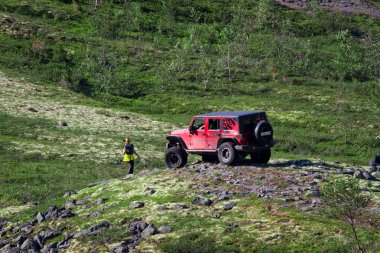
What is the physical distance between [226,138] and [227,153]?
2.66 feet

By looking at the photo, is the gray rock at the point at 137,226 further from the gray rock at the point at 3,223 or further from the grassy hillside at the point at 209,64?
the grassy hillside at the point at 209,64

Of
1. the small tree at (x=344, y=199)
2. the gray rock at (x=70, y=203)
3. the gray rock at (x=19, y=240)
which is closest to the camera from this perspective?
the small tree at (x=344, y=199)

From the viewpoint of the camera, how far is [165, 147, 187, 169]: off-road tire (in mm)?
33156

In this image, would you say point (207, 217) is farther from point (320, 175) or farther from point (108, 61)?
point (108, 61)

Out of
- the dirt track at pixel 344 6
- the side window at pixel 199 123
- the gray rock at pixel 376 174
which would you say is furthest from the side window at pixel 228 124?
the dirt track at pixel 344 6

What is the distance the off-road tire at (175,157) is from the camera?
109 ft

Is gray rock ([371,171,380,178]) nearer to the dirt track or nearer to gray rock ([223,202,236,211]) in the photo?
gray rock ([223,202,236,211])

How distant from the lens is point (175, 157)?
1329 inches

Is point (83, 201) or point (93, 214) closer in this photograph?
point (93, 214)

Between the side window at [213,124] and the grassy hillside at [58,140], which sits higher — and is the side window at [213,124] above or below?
above

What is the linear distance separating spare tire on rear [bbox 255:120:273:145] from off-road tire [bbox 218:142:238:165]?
1439 mm

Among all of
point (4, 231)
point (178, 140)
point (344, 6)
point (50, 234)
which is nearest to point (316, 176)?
point (178, 140)

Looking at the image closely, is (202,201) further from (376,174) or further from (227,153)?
(376,174)

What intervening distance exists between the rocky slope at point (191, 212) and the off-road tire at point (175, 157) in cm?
148
